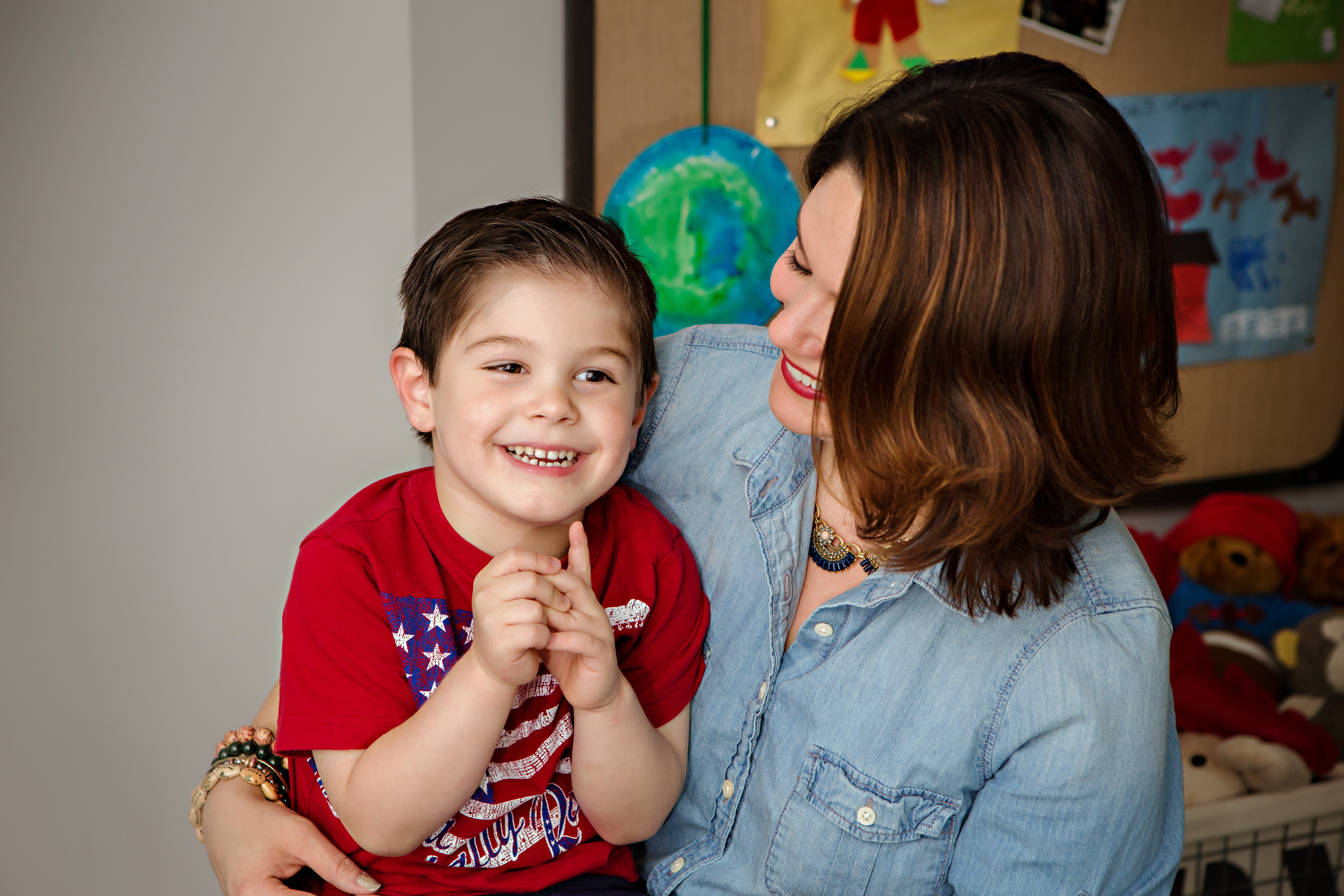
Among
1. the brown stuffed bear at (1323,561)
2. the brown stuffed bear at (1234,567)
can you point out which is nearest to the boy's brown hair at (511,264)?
the brown stuffed bear at (1234,567)

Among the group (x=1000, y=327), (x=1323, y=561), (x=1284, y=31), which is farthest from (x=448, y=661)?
(x=1284, y=31)

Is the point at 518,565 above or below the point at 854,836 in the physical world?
above

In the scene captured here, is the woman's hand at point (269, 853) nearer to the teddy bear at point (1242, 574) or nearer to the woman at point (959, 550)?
the woman at point (959, 550)

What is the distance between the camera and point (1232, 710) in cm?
201

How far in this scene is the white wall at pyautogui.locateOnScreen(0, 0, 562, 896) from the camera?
166 centimetres

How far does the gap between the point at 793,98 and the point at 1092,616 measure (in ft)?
4.39

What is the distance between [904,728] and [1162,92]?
2.03m

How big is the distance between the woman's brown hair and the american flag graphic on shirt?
1.09 ft

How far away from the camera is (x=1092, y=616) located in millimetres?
973

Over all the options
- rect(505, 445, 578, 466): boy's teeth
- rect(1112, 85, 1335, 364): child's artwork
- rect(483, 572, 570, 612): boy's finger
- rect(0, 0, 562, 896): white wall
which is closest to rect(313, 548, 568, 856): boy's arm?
Answer: rect(483, 572, 570, 612): boy's finger

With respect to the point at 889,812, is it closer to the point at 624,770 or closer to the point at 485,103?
the point at 624,770

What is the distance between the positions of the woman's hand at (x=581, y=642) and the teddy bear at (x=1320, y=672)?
71.2 inches

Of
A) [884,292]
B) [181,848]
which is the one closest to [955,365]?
[884,292]

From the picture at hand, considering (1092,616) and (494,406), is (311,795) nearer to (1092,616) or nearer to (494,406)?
(494,406)
